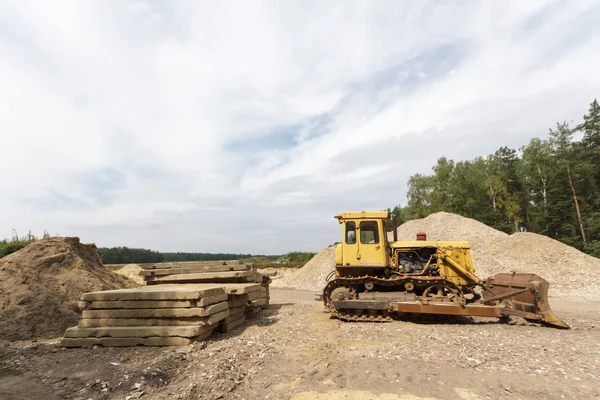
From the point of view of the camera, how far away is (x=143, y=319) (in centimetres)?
738

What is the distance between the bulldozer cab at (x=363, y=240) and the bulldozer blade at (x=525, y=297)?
9.98 ft

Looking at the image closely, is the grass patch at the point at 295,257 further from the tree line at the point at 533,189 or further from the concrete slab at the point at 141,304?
the concrete slab at the point at 141,304

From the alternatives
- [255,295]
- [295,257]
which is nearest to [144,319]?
[255,295]

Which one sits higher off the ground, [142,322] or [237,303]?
[237,303]

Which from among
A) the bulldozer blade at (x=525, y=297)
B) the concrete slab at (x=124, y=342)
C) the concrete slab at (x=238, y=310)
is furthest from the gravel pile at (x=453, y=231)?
the concrete slab at (x=124, y=342)

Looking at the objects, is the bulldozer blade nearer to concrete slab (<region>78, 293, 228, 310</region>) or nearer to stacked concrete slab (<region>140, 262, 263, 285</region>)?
stacked concrete slab (<region>140, 262, 263, 285</region>)

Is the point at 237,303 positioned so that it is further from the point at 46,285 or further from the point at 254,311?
the point at 46,285

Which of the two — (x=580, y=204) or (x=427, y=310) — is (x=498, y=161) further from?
(x=427, y=310)

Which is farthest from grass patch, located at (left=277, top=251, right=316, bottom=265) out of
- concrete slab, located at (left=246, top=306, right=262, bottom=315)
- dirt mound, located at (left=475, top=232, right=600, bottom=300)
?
concrete slab, located at (left=246, top=306, right=262, bottom=315)

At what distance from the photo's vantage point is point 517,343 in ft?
22.5

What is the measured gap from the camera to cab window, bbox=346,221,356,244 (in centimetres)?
1018

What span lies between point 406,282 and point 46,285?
1028cm

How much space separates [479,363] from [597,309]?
1088cm

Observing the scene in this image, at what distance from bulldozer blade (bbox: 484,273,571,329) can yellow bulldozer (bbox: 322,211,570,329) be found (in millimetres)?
23
